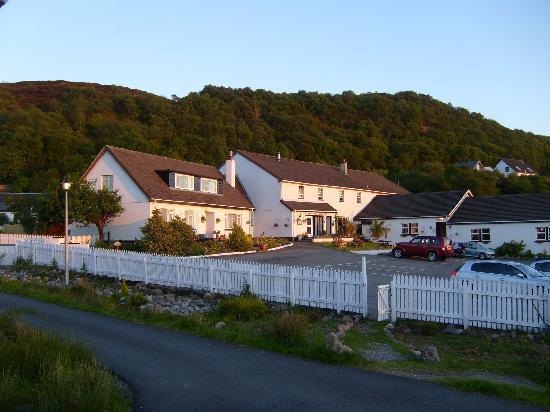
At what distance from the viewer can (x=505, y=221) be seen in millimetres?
43625

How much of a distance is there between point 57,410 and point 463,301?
33.3 ft

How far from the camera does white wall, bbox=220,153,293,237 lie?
157 ft

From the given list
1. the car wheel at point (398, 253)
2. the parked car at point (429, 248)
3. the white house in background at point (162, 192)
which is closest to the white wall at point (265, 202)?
the white house in background at point (162, 192)

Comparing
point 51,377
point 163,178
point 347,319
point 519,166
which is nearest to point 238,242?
point 163,178

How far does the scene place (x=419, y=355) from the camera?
434 inches

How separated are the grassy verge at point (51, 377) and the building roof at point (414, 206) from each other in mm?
41448

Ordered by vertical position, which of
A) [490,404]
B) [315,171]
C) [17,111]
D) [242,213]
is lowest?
[490,404]

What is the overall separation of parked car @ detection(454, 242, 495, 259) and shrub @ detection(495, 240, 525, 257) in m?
0.60

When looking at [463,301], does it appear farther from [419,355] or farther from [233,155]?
[233,155]

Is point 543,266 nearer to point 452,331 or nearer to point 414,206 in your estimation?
point 452,331

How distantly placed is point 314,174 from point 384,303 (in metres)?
39.4

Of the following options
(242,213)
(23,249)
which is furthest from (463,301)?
(242,213)

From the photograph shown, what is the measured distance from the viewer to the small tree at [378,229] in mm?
49062

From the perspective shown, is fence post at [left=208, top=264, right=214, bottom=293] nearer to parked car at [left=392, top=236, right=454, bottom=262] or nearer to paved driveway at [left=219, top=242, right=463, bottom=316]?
paved driveway at [left=219, top=242, right=463, bottom=316]
